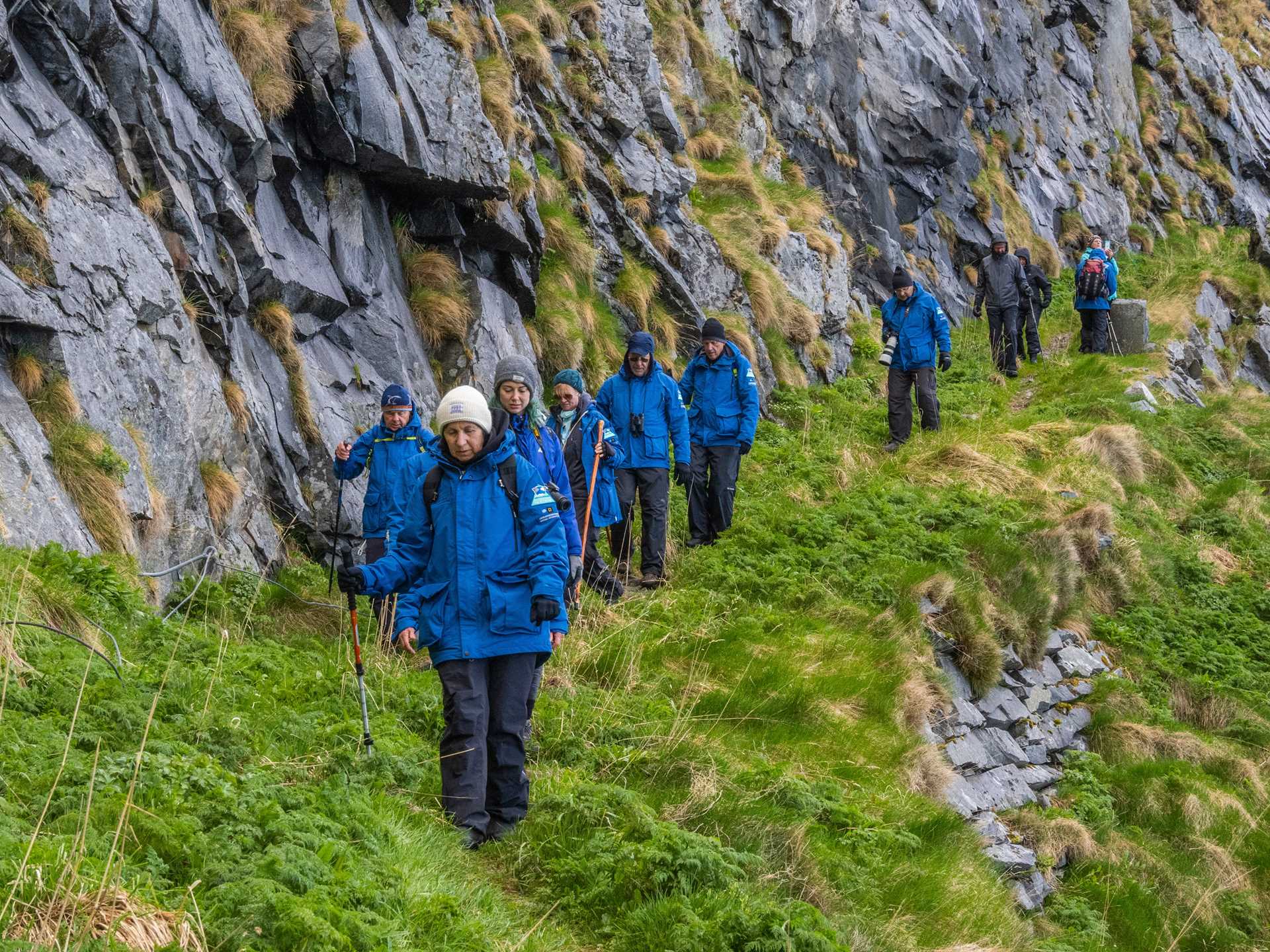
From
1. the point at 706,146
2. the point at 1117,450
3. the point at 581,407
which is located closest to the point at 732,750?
the point at 581,407

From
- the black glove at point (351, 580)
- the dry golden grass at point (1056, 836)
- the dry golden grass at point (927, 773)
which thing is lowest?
the dry golden grass at point (1056, 836)

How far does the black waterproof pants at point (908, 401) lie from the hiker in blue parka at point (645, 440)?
5.19 m

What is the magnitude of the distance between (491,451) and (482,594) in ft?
2.37

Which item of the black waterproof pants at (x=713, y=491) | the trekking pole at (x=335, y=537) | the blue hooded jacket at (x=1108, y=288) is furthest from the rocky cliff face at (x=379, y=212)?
the blue hooded jacket at (x=1108, y=288)

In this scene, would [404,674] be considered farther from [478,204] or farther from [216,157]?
[478,204]

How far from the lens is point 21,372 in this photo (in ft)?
24.4

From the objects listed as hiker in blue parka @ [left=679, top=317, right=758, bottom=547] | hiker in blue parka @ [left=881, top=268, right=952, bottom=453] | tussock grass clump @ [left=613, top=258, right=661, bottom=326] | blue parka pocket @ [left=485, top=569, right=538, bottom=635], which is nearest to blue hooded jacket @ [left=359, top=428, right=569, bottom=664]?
blue parka pocket @ [left=485, top=569, right=538, bottom=635]

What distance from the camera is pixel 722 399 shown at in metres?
12.1

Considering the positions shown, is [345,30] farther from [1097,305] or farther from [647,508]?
[1097,305]

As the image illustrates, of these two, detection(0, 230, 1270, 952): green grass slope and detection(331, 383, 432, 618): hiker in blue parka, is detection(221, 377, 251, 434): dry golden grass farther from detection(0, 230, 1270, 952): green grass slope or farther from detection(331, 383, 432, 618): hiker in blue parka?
detection(0, 230, 1270, 952): green grass slope

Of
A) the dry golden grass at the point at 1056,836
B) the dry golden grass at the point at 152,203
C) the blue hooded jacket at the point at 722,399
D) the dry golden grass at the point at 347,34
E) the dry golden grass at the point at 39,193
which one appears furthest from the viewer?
the blue hooded jacket at the point at 722,399

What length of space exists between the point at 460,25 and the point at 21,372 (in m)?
8.18

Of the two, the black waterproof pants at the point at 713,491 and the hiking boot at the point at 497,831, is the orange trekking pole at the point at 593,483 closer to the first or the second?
the black waterproof pants at the point at 713,491

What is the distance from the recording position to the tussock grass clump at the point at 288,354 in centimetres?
1041
